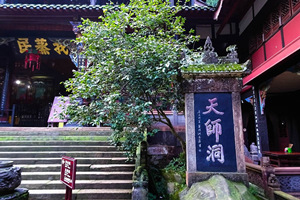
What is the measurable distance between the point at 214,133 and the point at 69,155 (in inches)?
167

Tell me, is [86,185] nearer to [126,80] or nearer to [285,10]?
[126,80]

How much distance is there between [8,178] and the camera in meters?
2.67

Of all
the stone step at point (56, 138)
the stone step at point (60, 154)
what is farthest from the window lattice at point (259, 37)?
the stone step at point (56, 138)

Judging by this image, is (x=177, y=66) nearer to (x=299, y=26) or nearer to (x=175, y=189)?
(x=175, y=189)

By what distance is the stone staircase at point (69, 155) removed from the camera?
4488mm

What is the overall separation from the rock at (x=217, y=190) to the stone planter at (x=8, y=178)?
284 cm

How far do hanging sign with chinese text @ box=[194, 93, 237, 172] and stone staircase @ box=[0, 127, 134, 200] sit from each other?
1.96m

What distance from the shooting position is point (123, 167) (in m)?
5.22

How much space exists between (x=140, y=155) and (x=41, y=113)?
9.40m

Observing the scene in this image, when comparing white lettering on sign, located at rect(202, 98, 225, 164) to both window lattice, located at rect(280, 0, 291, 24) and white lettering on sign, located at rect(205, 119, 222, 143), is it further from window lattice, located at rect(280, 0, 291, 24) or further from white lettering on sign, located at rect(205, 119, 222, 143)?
window lattice, located at rect(280, 0, 291, 24)

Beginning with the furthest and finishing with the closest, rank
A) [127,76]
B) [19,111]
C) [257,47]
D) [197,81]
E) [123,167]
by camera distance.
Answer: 1. [19,111]
2. [257,47]
3. [123,167]
4. [197,81]
5. [127,76]

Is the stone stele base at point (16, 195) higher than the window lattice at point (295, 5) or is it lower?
lower

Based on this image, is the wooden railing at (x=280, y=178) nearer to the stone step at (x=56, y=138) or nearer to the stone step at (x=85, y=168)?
the stone step at (x=85, y=168)

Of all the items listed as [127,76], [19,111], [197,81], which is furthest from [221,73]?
[19,111]
